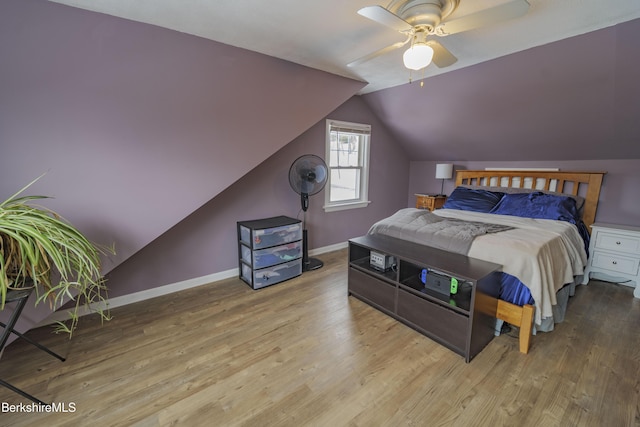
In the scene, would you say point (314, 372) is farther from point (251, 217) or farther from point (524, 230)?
point (524, 230)

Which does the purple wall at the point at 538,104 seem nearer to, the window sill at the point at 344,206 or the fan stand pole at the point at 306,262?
the window sill at the point at 344,206

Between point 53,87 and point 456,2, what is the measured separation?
2.61 metres

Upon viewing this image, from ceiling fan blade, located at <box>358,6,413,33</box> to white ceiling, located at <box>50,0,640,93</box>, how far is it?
0.26 meters

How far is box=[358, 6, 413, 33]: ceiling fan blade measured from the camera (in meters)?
1.43

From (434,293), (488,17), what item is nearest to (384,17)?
(488,17)

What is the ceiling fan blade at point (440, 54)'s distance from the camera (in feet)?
5.85

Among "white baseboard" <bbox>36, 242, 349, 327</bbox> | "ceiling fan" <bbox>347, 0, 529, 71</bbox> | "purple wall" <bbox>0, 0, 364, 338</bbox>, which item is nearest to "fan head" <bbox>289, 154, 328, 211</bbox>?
"purple wall" <bbox>0, 0, 364, 338</bbox>

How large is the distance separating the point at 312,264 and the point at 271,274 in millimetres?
716

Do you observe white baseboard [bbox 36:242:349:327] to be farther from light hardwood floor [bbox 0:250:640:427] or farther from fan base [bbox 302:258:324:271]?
fan base [bbox 302:258:324:271]

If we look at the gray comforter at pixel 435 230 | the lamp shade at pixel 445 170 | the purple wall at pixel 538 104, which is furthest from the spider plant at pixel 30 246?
the lamp shade at pixel 445 170

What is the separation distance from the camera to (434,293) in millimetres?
2127

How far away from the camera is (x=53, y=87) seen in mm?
1786

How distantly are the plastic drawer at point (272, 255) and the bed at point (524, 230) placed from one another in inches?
36.3

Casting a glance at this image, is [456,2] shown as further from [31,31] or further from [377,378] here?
[31,31]
